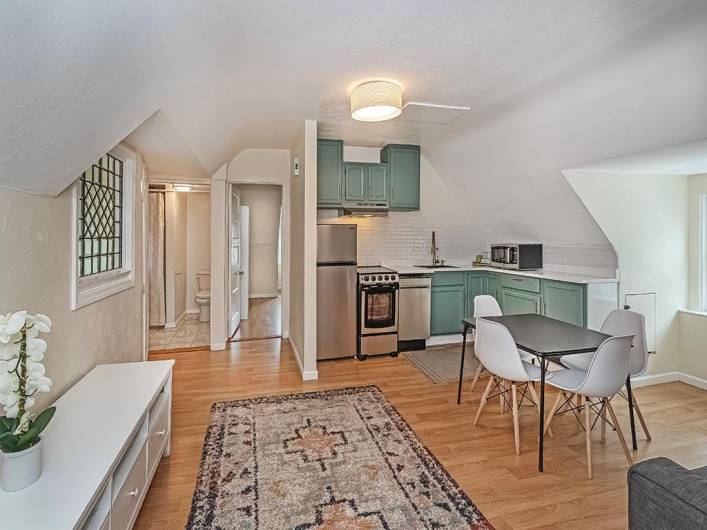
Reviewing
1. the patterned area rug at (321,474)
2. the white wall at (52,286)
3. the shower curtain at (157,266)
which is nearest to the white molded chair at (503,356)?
the patterned area rug at (321,474)

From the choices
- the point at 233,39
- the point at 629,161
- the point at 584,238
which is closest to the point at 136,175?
the point at 233,39

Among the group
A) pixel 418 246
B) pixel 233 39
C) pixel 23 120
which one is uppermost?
pixel 233 39

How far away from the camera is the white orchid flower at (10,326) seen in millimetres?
1193

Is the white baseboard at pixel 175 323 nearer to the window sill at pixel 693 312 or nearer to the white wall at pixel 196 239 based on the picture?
the white wall at pixel 196 239

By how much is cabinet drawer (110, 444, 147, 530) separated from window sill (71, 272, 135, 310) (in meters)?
0.94

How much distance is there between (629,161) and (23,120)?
3.70 m

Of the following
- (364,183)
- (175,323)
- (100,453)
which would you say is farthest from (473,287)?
(175,323)

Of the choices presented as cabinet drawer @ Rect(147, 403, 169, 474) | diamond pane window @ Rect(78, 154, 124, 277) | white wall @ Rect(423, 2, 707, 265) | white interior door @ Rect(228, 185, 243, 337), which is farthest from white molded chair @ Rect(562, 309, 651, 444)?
white interior door @ Rect(228, 185, 243, 337)

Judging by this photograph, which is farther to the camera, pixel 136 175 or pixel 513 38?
pixel 136 175

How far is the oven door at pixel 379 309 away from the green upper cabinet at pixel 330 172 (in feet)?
3.61

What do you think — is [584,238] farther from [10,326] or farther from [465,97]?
[10,326]

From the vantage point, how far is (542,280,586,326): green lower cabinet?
11.3 ft

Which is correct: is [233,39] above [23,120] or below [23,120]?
above

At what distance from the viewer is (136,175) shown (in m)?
3.17
